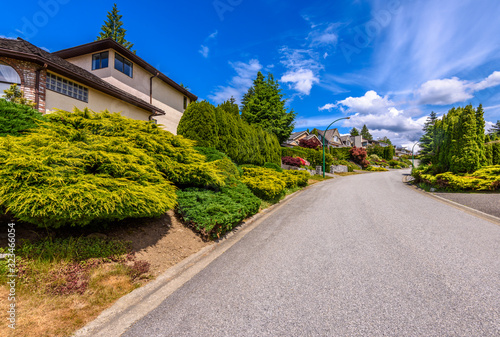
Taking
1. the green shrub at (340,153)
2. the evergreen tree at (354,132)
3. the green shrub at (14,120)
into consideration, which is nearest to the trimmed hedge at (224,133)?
the green shrub at (14,120)

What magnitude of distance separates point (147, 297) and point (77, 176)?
7.14ft

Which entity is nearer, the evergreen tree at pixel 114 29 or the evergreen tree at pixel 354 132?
the evergreen tree at pixel 114 29

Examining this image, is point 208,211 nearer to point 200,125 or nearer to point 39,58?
point 200,125

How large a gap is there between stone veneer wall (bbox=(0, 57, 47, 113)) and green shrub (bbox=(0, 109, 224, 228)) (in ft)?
26.8

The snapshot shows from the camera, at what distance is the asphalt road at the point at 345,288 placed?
2.53 meters

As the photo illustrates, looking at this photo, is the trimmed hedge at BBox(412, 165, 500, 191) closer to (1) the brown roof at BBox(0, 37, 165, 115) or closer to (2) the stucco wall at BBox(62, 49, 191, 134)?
(2) the stucco wall at BBox(62, 49, 191, 134)

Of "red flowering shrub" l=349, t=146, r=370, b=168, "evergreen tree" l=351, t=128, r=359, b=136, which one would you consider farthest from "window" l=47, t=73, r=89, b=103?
"evergreen tree" l=351, t=128, r=359, b=136

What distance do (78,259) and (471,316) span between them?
549 centimetres

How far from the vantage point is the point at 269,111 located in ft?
93.2

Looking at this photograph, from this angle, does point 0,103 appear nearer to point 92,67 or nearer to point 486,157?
point 92,67

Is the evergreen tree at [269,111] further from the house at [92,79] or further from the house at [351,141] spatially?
the house at [351,141]

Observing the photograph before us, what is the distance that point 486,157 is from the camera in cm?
1353

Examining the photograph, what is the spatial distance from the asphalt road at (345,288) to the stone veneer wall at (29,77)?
11.6 metres

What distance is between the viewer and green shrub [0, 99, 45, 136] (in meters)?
4.41
